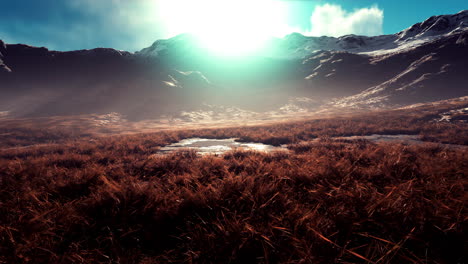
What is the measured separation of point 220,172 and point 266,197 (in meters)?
Answer: 1.59

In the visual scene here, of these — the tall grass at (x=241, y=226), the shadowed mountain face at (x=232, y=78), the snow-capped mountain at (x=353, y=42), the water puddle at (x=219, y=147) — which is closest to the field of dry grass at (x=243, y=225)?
the tall grass at (x=241, y=226)

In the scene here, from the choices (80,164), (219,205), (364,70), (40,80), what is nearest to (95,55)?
(40,80)

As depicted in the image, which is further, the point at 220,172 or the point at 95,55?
the point at 95,55

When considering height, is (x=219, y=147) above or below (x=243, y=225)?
below

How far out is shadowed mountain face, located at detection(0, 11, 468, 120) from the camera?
5275cm

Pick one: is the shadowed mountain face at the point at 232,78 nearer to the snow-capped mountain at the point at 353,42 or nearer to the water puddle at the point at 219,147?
the snow-capped mountain at the point at 353,42

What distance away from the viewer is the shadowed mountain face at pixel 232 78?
5275cm

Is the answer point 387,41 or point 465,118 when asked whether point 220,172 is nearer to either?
point 465,118

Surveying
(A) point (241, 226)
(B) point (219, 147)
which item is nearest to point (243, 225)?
(A) point (241, 226)

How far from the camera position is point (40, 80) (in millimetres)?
72000

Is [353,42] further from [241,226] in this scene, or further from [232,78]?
[241,226]

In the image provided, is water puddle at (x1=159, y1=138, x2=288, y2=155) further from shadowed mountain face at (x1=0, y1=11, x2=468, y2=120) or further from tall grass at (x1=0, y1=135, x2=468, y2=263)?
shadowed mountain face at (x1=0, y1=11, x2=468, y2=120)

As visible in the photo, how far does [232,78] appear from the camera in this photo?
95188 millimetres

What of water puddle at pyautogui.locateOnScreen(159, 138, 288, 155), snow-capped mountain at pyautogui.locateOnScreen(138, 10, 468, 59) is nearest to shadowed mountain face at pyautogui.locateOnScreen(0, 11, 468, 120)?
snow-capped mountain at pyautogui.locateOnScreen(138, 10, 468, 59)
